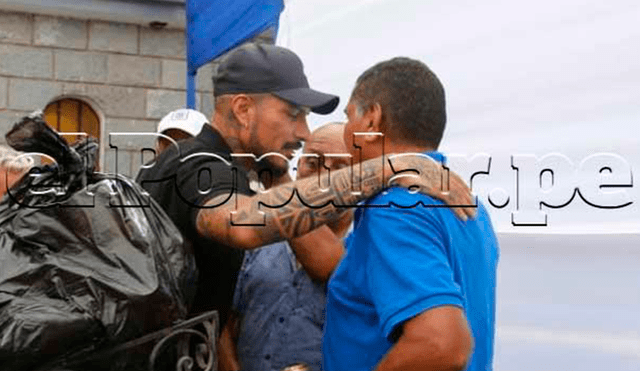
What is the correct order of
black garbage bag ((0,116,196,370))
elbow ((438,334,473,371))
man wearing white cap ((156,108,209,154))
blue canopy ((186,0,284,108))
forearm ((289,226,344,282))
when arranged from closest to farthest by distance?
elbow ((438,334,473,371)) < black garbage bag ((0,116,196,370)) < forearm ((289,226,344,282)) < blue canopy ((186,0,284,108)) < man wearing white cap ((156,108,209,154))

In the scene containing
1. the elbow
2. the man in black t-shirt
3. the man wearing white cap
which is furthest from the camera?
the man wearing white cap

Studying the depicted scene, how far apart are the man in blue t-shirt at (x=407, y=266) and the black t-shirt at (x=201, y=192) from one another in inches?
10.6

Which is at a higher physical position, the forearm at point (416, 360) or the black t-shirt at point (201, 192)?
the black t-shirt at point (201, 192)

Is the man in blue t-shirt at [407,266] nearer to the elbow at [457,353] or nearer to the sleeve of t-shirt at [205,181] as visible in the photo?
the elbow at [457,353]

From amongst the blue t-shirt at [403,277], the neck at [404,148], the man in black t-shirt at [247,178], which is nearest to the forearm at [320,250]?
the man in black t-shirt at [247,178]

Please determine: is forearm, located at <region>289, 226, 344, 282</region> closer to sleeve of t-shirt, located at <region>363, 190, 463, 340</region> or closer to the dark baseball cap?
the dark baseball cap

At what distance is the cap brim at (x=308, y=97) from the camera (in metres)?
2.59

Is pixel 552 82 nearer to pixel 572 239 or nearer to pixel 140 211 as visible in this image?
pixel 572 239

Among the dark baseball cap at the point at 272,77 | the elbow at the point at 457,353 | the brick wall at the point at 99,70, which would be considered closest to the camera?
the elbow at the point at 457,353

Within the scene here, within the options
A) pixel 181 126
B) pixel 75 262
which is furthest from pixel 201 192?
pixel 181 126

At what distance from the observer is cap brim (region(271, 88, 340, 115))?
2588 mm

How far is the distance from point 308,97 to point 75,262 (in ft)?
2.60

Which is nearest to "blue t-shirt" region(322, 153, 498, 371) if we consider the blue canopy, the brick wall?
the blue canopy

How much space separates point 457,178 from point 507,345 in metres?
0.41
